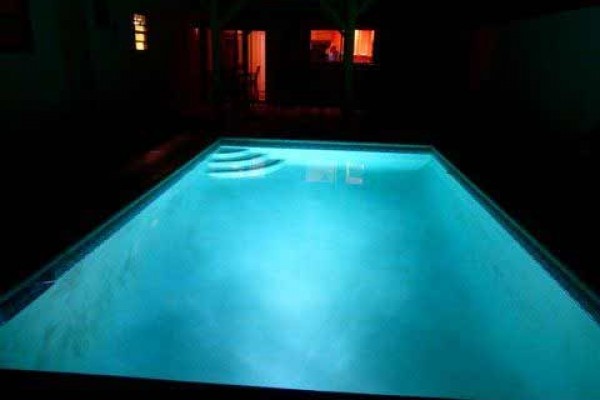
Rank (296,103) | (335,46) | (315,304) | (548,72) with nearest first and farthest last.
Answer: (315,304)
(548,72)
(296,103)
(335,46)

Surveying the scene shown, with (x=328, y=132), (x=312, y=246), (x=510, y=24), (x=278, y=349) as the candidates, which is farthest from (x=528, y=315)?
(x=510, y=24)

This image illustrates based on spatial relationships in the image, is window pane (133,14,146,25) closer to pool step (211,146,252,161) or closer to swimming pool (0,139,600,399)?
pool step (211,146,252,161)

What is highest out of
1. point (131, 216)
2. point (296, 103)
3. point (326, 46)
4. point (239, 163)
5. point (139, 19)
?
point (139, 19)

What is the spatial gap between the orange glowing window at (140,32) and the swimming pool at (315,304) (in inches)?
192

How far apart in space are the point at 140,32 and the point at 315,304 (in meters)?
8.19

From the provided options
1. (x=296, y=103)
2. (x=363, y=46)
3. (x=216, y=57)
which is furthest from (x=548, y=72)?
(x=216, y=57)

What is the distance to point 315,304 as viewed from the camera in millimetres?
4844

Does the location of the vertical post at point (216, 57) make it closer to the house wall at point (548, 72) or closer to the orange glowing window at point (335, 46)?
the orange glowing window at point (335, 46)

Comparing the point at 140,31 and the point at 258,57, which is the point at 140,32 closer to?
the point at 140,31

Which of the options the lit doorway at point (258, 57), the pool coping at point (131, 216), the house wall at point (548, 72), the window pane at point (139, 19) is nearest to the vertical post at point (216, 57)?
the window pane at point (139, 19)

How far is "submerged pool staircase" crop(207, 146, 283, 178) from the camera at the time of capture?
784 cm

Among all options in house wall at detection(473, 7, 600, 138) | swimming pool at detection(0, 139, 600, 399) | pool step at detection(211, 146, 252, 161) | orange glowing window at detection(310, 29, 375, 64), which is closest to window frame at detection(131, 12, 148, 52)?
pool step at detection(211, 146, 252, 161)

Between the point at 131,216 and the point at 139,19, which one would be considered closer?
the point at 131,216

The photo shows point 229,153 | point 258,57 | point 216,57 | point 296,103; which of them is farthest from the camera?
point 258,57
